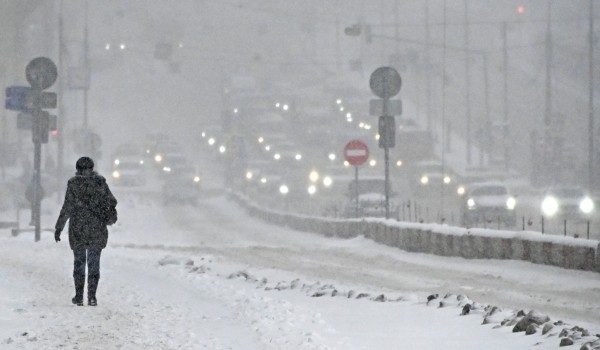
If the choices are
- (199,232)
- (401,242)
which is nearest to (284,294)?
(401,242)

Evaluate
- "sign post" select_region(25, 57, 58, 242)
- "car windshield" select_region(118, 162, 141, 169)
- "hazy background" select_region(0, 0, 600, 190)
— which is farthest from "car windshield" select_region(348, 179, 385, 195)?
"hazy background" select_region(0, 0, 600, 190)

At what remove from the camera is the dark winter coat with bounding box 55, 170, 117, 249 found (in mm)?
14469

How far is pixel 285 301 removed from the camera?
1470cm

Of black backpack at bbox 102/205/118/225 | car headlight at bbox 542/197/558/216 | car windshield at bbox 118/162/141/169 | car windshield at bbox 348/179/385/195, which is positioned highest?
car windshield at bbox 118/162/141/169

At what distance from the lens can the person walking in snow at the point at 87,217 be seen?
570 inches

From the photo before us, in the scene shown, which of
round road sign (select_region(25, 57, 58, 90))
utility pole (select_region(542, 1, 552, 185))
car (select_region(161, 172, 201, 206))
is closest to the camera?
round road sign (select_region(25, 57, 58, 90))

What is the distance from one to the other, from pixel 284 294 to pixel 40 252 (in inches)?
421

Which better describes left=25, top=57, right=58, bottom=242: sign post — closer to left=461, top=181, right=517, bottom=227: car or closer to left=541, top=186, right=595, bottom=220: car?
left=461, top=181, right=517, bottom=227: car

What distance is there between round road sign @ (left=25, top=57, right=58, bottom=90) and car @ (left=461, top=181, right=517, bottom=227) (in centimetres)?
1851

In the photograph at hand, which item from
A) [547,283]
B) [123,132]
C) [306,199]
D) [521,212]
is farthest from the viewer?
[123,132]

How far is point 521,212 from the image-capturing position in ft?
182

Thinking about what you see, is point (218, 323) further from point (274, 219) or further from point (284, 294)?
point (274, 219)

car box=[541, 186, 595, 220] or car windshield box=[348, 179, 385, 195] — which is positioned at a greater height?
car windshield box=[348, 179, 385, 195]

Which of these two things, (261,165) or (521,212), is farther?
(261,165)
